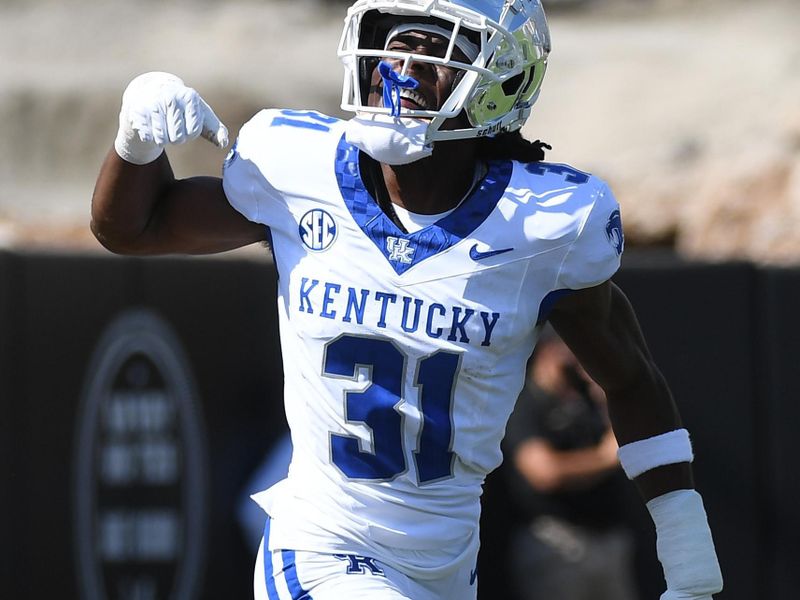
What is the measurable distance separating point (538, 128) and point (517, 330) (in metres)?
17.6

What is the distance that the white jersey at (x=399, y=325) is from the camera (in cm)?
277

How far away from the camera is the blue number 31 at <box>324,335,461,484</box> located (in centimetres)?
276

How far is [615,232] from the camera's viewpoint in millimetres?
2902

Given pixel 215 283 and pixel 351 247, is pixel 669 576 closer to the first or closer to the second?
pixel 351 247

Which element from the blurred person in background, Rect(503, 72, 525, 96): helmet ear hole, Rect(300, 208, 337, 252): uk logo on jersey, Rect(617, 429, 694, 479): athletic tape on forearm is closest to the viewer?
Rect(300, 208, 337, 252): uk logo on jersey

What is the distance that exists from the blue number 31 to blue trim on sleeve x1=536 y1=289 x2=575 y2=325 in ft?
0.67

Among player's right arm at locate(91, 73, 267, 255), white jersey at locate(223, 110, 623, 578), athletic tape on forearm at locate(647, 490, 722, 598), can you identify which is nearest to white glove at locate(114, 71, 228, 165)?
player's right arm at locate(91, 73, 267, 255)

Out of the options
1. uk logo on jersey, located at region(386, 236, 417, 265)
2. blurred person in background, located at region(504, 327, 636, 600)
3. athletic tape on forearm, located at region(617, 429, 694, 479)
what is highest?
uk logo on jersey, located at region(386, 236, 417, 265)

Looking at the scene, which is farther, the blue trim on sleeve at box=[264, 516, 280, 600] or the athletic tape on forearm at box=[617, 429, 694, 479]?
the athletic tape on forearm at box=[617, 429, 694, 479]

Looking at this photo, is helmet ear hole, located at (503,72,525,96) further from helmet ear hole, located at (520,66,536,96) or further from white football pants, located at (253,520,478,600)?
white football pants, located at (253,520,478,600)

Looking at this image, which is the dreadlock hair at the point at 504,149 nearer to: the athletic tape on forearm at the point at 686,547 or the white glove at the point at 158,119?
the white glove at the point at 158,119

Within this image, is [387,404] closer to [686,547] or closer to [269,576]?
[269,576]

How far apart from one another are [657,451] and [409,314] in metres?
0.67

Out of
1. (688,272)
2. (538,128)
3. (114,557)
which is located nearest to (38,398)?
(114,557)
